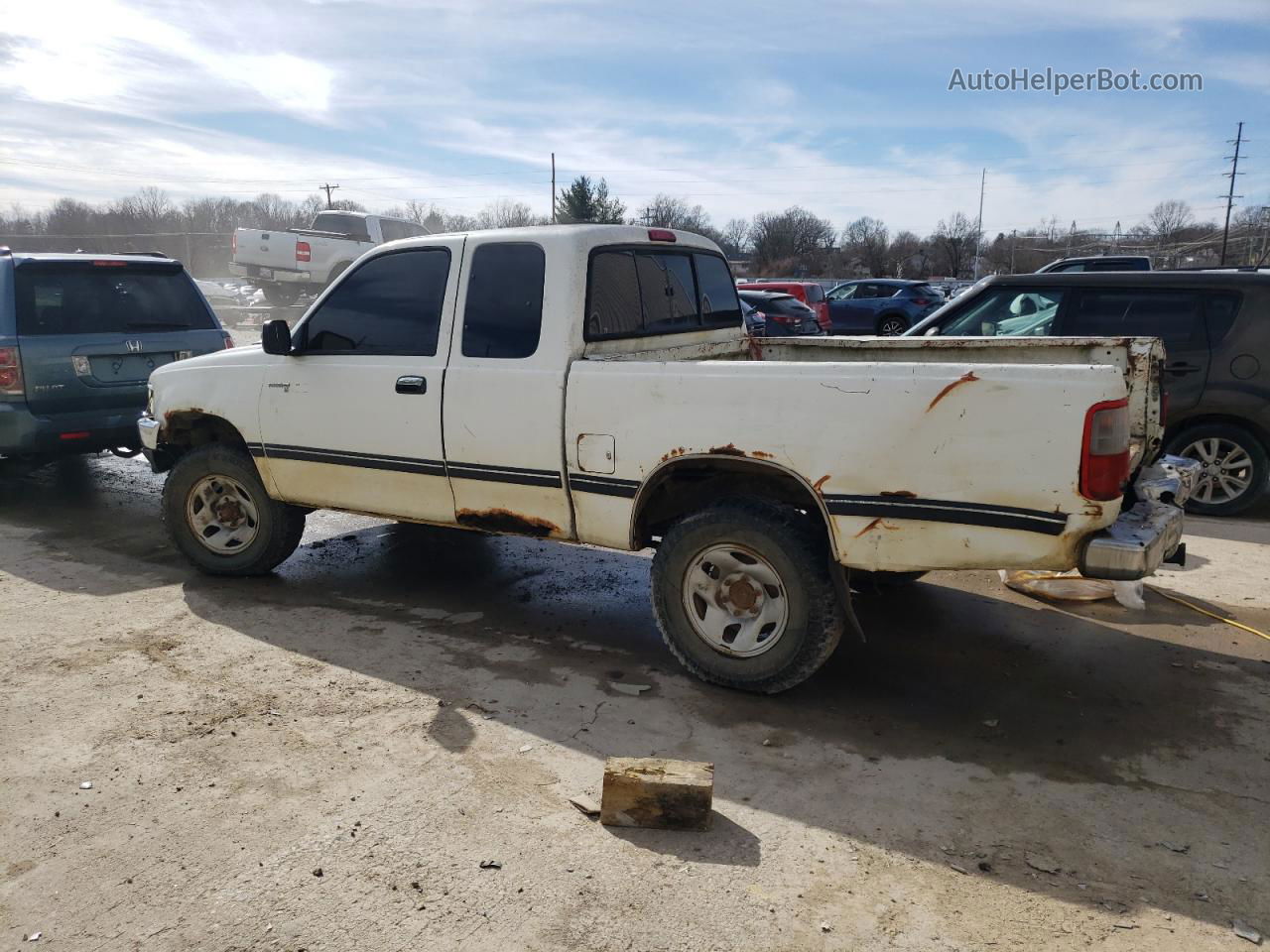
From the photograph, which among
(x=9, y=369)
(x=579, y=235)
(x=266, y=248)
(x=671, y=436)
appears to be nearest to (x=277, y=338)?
(x=579, y=235)

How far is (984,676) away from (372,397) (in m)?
3.33

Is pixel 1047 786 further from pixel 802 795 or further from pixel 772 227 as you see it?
pixel 772 227

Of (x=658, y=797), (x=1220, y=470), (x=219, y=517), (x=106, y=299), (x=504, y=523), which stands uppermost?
(x=106, y=299)

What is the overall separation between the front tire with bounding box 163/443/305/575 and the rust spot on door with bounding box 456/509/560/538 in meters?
1.45

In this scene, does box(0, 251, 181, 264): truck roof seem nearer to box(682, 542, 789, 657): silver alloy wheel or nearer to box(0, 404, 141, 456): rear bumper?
box(0, 404, 141, 456): rear bumper

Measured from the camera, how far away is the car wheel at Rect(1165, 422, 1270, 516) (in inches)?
283

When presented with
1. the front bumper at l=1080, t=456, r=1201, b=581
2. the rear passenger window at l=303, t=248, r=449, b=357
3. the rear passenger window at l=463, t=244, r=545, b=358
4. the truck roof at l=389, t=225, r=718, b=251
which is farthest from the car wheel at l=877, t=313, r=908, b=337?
the rear passenger window at l=463, t=244, r=545, b=358

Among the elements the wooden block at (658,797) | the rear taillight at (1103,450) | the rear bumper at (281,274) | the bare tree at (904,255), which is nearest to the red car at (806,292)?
the rear bumper at (281,274)

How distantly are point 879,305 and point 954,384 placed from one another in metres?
19.7

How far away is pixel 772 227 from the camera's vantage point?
80.8 m

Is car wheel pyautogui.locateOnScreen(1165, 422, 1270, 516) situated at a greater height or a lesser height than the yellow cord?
greater

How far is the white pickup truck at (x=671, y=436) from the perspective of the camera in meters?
3.43

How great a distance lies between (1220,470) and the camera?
7.29 metres

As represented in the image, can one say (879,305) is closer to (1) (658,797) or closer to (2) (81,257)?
(2) (81,257)
